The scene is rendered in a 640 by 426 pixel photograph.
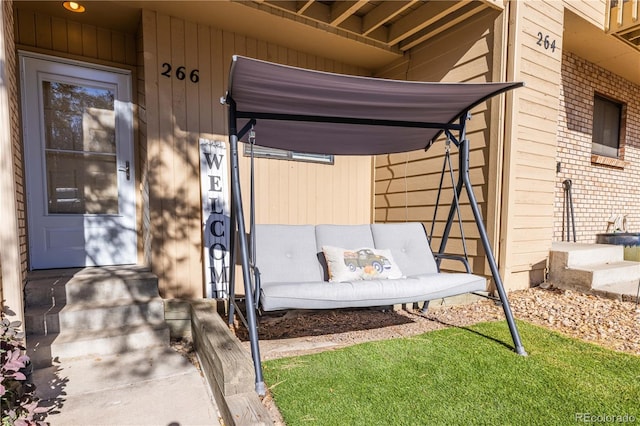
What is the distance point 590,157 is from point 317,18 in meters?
4.76

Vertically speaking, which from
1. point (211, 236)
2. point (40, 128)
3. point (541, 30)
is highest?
point (541, 30)

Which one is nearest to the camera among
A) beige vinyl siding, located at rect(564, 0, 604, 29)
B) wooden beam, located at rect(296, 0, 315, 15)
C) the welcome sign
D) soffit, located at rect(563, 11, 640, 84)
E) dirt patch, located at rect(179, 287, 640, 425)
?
dirt patch, located at rect(179, 287, 640, 425)

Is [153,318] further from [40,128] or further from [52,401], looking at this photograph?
[40,128]

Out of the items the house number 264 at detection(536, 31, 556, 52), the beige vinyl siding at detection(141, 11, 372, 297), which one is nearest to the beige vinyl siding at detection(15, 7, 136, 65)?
the beige vinyl siding at detection(141, 11, 372, 297)

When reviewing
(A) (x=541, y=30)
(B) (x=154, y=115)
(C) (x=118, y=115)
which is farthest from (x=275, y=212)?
(A) (x=541, y=30)

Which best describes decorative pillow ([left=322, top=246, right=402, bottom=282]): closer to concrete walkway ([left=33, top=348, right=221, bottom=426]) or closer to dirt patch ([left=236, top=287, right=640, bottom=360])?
dirt patch ([left=236, top=287, right=640, bottom=360])

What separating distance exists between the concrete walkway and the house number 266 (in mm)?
2679

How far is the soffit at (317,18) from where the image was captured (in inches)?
129

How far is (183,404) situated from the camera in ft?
6.17

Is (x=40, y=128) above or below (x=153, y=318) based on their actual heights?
above

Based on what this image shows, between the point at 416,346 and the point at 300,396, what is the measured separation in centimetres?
104

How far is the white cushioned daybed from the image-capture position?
2.15 meters

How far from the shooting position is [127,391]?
6.55 ft

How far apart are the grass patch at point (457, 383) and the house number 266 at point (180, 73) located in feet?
9.80
